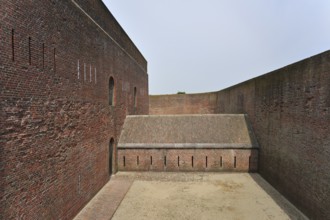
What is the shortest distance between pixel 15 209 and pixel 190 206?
17.3 ft

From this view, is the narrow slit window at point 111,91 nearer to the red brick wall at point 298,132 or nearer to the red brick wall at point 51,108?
the red brick wall at point 51,108

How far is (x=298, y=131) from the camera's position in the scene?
25.2 feet

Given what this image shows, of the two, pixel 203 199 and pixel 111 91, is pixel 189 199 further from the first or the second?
pixel 111 91

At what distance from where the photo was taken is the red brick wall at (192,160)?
37.9ft

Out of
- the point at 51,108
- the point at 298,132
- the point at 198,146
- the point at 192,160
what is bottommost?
the point at 192,160

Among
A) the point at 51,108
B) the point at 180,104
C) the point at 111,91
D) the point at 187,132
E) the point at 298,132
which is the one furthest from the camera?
the point at 180,104

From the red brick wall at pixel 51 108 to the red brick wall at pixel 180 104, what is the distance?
20194mm

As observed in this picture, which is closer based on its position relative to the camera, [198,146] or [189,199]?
[189,199]

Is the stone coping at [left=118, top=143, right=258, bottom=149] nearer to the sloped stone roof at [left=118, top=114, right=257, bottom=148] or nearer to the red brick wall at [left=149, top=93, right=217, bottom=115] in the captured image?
the sloped stone roof at [left=118, top=114, right=257, bottom=148]

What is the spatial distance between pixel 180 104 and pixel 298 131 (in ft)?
73.3

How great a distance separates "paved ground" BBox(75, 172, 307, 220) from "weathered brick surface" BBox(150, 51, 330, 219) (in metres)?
0.76

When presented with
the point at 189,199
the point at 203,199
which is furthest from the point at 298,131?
the point at 189,199

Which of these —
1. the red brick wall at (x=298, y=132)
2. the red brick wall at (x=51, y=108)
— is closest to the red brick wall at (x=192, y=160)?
the red brick wall at (x=298, y=132)

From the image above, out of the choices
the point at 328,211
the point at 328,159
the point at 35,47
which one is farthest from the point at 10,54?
the point at 328,211
